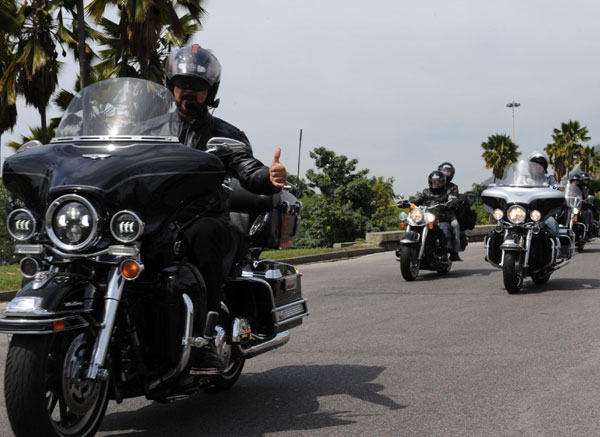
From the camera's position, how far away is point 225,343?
4.33 metres

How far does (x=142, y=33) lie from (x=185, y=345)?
686 inches

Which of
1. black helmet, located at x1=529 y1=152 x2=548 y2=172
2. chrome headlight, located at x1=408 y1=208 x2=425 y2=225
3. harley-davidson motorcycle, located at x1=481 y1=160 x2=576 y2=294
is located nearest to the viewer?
harley-davidson motorcycle, located at x1=481 y1=160 x2=576 y2=294

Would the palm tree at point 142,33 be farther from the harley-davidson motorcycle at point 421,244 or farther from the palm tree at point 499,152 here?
the palm tree at point 499,152

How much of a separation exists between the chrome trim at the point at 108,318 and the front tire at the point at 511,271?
7543 millimetres

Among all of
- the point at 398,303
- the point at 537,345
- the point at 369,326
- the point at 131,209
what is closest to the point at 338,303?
the point at 398,303

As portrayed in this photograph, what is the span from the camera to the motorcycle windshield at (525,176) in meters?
11.1

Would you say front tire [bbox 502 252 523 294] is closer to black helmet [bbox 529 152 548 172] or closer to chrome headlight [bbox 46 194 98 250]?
black helmet [bbox 529 152 548 172]

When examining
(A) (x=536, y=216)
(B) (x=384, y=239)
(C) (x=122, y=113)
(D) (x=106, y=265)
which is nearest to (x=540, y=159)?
(A) (x=536, y=216)

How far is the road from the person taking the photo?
4340 mm

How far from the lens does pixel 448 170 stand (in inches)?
541

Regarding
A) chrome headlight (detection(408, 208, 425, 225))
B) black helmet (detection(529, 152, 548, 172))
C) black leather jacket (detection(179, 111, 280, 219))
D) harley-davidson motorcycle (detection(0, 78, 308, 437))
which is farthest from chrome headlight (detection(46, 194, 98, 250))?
chrome headlight (detection(408, 208, 425, 225))

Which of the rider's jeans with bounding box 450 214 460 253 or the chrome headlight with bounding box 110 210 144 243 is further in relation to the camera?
the rider's jeans with bounding box 450 214 460 253

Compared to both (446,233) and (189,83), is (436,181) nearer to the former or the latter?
(446,233)

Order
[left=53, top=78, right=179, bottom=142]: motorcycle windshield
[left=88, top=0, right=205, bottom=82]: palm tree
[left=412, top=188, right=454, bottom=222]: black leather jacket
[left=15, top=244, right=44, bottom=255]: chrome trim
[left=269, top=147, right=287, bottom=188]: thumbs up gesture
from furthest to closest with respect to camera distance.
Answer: [left=88, top=0, right=205, bottom=82]: palm tree < [left=412, top=188, right=454, bottom=222]: black leather jacket < [left=269, top=147, right=287, bottom=188]: thumbs up gesture < [left=53, top=78, right=179, bottom=142]: motorcycle windshield < [left=15, top=244, right=44, bottom=255]: chrome trim
